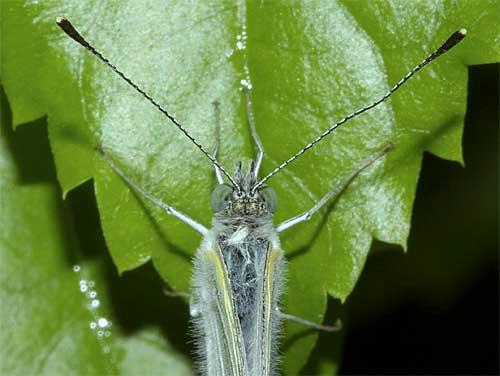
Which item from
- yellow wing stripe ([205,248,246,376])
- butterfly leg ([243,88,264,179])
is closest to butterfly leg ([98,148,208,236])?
yellow wing stripe ([205,248,246,376])

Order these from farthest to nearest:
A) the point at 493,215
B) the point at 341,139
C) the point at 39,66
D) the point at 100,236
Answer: the point at 493,215, the point at 100,236, the point at 341,139, the point at 39,66

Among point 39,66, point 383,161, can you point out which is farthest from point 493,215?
point 39,66

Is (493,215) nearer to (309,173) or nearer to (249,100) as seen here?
(309,173)

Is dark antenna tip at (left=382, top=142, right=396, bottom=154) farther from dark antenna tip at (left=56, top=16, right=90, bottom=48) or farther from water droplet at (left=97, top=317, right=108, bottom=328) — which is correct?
water droplet at (left=97, top=317, right=108, bottom=328)

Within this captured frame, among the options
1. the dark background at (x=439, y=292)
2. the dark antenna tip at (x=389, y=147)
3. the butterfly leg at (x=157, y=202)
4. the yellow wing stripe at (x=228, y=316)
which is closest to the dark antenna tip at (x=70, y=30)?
the butterfly leg at (x=157, y=202)

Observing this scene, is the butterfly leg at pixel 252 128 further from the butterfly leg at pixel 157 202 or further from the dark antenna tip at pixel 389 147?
the dark antenna tip at pixel 389 147

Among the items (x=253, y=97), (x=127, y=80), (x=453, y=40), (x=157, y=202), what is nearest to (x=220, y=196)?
(x=157, y=202)

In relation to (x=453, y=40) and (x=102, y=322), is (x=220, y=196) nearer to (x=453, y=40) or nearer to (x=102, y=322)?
(x=102, y=322)
